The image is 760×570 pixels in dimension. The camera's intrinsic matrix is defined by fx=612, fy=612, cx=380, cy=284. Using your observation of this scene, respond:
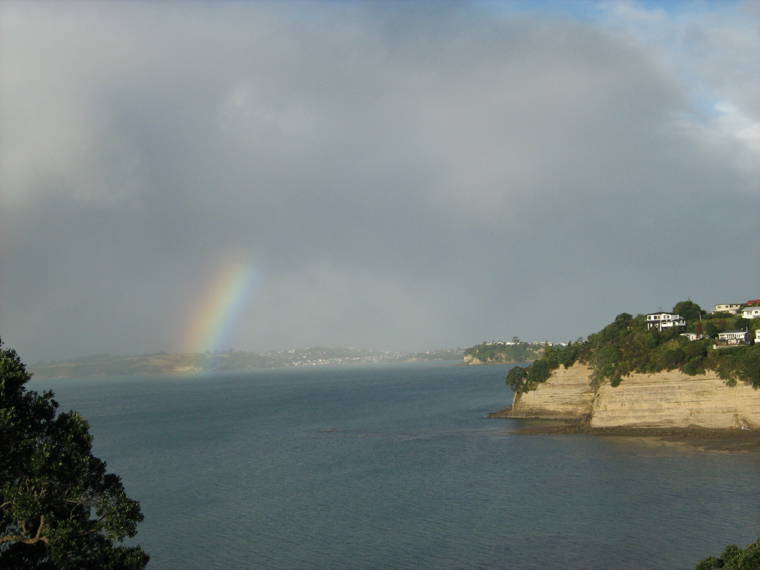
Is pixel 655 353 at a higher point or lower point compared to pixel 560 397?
higher

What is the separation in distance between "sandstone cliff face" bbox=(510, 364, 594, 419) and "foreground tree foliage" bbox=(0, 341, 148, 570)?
3236 inches

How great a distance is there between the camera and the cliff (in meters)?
71.8

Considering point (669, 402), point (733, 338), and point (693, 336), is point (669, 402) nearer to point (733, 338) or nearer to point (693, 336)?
point (733, 338)

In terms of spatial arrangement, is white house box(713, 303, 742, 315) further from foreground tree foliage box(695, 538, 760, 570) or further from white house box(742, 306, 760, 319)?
foreground tree foliage box(695, 538, 760, 570)

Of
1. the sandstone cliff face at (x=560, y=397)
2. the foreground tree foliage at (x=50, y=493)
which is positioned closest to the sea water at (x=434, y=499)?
the sandstone cliff face at (x=560, y=397)

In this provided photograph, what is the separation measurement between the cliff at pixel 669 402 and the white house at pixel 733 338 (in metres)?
12.2

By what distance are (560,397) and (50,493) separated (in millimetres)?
88684

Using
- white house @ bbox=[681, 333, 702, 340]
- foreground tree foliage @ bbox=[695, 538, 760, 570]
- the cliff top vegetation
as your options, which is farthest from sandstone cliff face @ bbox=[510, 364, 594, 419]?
foreground tree foliage @ bbox=[695, 538, 760, 570]

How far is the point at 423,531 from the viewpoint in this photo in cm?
4359

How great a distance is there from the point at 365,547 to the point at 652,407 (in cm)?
5308

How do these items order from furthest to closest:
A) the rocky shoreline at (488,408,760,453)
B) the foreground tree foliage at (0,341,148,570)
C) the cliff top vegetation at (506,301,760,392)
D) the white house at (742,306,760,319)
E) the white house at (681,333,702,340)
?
1. the white house at (742,306,760,319)
2. the white house at (681,333,702,340)
3. the cliff top vegetation at (506,301,760,392)
4. the rocky shoreline at (488,408,760,453)
5. the foreground tree foliage at (0,341,148,570)

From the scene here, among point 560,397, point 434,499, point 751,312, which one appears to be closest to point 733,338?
point 560,397

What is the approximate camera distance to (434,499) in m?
52.2

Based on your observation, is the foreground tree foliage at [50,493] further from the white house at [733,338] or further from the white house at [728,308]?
the white house at [728,308]
